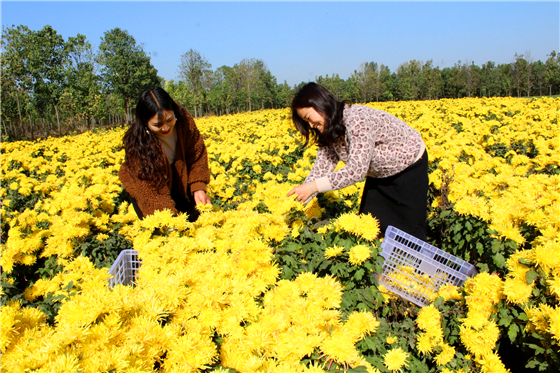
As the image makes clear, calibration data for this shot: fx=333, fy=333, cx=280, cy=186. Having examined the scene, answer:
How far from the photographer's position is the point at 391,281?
224 centimetres

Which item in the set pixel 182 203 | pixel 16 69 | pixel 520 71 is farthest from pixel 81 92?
pixel 520 71

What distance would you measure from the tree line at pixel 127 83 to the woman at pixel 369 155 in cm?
1034

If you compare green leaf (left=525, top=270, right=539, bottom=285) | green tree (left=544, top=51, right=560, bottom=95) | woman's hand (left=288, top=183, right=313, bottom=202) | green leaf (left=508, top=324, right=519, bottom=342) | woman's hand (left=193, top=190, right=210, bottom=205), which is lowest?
green leaf (left=508, top=324, right=519, bottom=342)

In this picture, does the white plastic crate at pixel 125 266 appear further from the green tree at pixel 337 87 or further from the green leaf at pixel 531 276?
the green tree at pixel 337 87

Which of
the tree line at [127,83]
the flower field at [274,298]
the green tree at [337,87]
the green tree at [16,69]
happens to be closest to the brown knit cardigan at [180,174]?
the flower field at [274,298]

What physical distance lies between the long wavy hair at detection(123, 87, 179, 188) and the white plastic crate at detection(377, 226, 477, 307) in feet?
6.20

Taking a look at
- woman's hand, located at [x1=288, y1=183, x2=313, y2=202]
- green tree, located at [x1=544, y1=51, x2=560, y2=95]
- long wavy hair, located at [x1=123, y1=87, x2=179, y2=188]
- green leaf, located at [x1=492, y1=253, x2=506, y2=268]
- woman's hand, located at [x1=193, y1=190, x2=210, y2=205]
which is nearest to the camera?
green leaf, located at [x1=492, y1=253, x2=506, y2=268]

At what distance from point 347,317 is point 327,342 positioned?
50 cm

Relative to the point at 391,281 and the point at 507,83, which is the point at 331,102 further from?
the point at 507,83

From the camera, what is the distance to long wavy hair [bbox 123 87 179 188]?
2.59m

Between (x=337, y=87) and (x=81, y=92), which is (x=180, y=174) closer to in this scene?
(x=81, y=92)

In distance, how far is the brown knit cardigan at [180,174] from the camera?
9.26ft

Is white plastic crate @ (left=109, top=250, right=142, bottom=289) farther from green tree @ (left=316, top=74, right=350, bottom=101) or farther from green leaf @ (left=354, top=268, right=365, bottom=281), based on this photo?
green tree @ (left=316, top=74, right=350, bottom=101)

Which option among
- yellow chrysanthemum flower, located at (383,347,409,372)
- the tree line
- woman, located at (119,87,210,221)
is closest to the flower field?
yellow chrysanthemum flower, located at (383,347,409,372)
